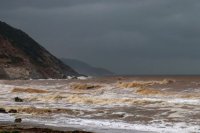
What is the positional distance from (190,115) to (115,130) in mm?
7322

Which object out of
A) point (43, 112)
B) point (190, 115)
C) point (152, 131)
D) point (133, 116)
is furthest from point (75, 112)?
point (152, 131)

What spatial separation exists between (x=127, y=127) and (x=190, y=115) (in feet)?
19.4

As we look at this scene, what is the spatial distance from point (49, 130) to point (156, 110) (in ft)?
38.5

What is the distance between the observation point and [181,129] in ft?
76.4

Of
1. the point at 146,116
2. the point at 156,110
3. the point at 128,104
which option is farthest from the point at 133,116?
Answer: the point at 128,104

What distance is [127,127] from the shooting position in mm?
24297

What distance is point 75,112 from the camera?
3300 cm

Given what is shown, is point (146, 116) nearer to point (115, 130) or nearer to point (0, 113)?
point (115, 130)

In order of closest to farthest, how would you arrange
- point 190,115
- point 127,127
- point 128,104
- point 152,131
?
point 152,131 < point 127,127 < point 190,115 < point 128,104

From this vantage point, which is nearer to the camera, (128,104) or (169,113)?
(169,113)

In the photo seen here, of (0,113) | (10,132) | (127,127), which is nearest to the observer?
(10,132)

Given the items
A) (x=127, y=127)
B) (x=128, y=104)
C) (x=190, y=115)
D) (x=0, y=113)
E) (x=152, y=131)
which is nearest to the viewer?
(x=152, y=131)

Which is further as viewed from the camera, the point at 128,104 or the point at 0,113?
the point at 128,104

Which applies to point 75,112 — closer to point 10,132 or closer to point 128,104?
point 128,104
